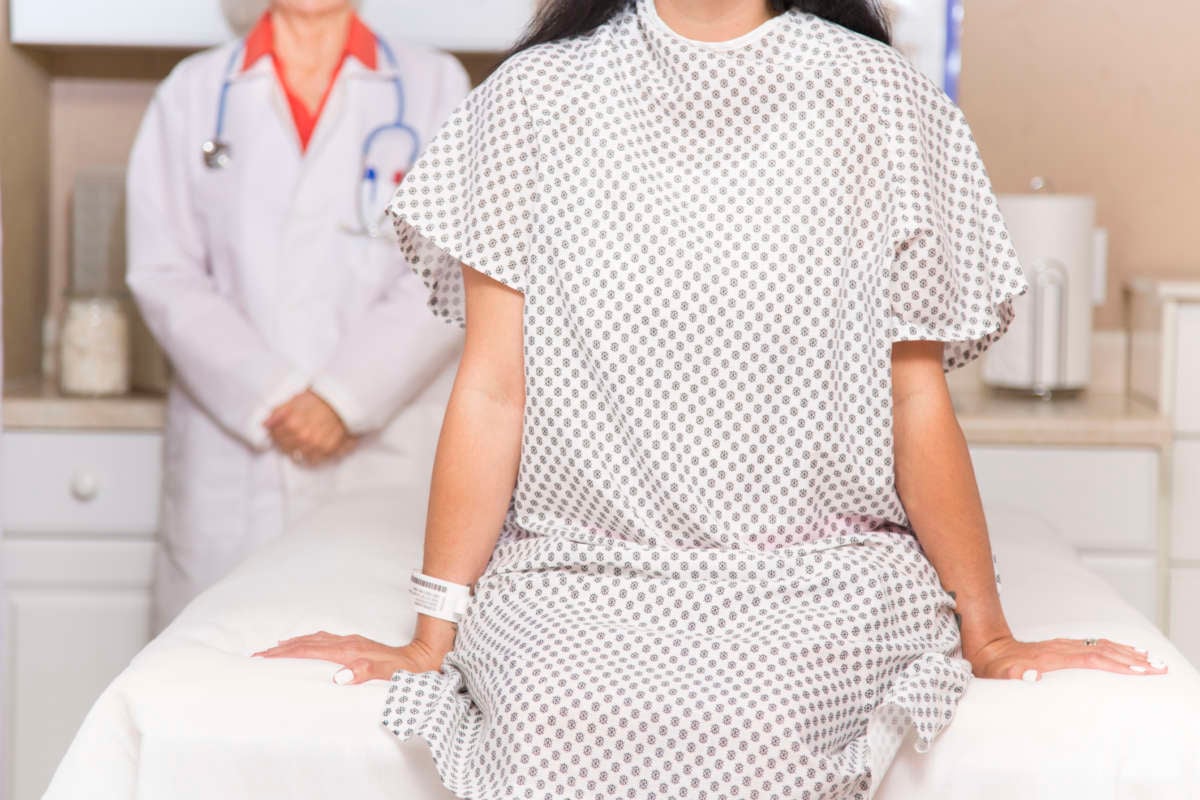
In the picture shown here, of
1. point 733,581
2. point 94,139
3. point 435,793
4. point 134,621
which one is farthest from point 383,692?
point 94,139

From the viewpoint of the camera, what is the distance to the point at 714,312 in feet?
3.65

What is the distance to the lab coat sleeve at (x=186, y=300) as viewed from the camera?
2.02 meters

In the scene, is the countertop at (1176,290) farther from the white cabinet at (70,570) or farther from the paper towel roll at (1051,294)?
the white cabinet at (70,570)

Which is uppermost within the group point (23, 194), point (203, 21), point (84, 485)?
point (203, 21)

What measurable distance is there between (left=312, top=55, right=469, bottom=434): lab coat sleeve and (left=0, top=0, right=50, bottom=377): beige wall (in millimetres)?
648

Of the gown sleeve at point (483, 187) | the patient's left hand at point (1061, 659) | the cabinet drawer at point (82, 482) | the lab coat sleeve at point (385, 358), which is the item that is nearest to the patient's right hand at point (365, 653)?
the gown sleeve at point (483, 187)

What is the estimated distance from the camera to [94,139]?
2.54 meters

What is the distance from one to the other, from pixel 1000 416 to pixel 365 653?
1275 millimetres

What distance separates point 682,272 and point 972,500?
0.29 metres

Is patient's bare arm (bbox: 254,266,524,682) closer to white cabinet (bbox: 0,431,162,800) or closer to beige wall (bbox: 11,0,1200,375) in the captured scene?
white cabinet (bbox: 0,431,162,800)

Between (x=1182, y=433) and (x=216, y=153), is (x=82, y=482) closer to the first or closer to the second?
(x=216, y=153)

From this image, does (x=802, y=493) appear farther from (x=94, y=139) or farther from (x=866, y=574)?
(x=94, y=139)

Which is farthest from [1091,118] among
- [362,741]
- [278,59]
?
[362,741]

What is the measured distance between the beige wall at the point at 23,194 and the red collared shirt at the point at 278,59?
1.55ft
